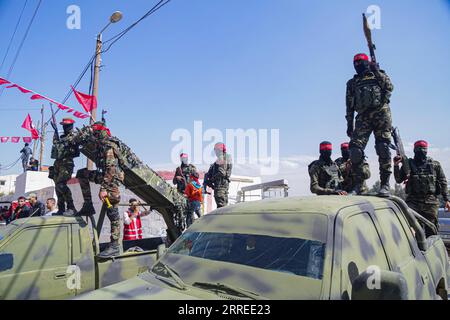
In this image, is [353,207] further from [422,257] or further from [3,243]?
[3,243]


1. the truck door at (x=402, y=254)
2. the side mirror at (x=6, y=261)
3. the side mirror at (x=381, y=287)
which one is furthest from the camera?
the side mirror at (x=6, y=261)

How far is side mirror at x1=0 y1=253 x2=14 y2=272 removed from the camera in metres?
3.66

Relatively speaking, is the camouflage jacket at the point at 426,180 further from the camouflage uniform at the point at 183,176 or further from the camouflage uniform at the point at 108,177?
the camouflage uniform at the point at 108,177

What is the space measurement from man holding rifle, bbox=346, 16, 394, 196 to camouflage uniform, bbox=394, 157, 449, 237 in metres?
1.52

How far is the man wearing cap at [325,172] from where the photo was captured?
18.7 feet

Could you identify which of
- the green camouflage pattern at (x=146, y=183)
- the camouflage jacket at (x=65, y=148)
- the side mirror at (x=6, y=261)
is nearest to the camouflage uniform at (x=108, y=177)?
the green camouflage pattern at (x=146, y=183)

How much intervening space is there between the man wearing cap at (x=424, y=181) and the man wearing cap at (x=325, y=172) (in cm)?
158

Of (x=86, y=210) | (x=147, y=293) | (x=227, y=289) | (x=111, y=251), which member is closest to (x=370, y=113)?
(x=227, y=289)

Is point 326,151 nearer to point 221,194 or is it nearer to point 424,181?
point 424,181

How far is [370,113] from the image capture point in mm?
5445

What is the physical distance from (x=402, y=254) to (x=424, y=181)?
14.1ft

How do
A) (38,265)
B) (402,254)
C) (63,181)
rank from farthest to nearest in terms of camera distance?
1. (63,181)
2. (38,265)
3. (402,254)

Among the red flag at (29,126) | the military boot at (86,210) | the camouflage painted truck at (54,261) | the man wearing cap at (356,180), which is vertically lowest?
the camouflage painted truck at (54,261)
